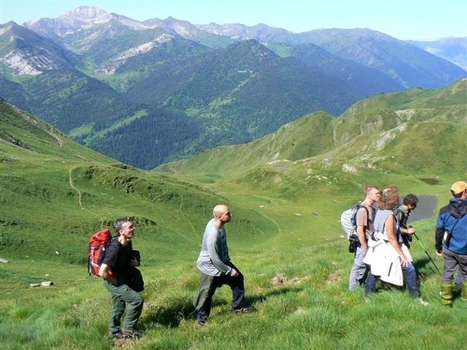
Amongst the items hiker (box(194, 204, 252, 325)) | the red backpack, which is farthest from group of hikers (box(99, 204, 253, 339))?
the red backpack

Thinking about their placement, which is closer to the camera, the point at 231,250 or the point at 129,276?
the point at 129,276

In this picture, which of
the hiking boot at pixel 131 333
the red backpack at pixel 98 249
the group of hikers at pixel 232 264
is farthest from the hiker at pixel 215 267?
the red backpack at pixel 98 249

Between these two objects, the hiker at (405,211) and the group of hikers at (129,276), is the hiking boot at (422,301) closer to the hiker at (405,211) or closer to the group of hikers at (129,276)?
the hiker at (405,211)

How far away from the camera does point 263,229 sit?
7725 cm

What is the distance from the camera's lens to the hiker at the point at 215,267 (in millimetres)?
11039

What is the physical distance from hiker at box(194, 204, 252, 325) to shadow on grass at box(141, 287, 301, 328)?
51cm

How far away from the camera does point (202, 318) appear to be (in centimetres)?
1104

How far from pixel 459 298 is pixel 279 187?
371ft

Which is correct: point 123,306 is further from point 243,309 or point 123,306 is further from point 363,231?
→ point 363,231

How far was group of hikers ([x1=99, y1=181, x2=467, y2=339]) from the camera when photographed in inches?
418

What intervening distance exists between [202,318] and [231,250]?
51.0 meters

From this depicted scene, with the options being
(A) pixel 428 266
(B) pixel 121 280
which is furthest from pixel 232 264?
(A) pixel 428 266

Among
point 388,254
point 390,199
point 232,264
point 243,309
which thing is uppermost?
point 390,199

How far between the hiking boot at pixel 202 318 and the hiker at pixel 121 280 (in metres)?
1.45
